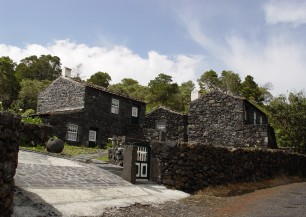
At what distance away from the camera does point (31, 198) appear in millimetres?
7609

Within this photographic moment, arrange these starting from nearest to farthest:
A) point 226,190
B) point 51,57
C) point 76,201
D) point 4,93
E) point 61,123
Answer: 1. point 76,201
2. point 226,190
3. point 61,123
4. point 4,93
5. point 51,57

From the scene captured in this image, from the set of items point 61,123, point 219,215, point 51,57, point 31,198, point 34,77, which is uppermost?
point 51,57

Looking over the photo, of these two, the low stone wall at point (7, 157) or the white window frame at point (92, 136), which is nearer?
the low stone wall at point (7, 157)

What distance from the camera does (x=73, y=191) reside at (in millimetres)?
9344

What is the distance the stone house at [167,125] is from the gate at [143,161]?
61.6ft

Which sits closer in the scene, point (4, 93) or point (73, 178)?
point (73, 178)

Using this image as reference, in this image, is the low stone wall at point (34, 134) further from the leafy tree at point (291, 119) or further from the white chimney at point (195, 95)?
the leafy tree at point (291, 119)

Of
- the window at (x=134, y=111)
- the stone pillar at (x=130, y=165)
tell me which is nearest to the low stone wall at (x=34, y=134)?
the stone pillar at (x=130, y=165)

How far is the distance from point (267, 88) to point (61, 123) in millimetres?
54559

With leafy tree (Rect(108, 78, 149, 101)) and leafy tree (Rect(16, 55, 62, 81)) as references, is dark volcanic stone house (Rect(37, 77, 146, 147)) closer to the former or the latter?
leafy tree (Rect(108, 78, 149, 101))

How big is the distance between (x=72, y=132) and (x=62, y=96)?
630cm

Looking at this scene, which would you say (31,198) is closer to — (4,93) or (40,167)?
(40,167)

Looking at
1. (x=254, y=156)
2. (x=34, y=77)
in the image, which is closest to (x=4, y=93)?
(x=34, y=77)

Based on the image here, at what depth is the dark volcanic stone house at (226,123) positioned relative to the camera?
1106 inches
